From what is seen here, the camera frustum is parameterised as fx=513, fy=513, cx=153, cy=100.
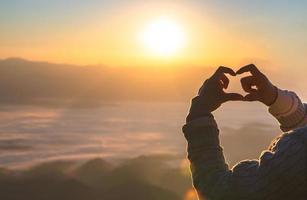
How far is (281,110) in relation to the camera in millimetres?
2574

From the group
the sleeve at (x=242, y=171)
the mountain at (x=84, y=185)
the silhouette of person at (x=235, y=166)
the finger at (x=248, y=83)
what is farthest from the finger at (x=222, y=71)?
the mountain at (x=84, y=185)

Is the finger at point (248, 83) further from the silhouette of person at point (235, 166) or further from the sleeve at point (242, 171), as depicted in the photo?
the sleeve at point (242, 171)

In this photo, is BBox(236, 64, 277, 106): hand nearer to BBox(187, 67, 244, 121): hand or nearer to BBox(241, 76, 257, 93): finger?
BBox(241, 76, 257, 93): finger

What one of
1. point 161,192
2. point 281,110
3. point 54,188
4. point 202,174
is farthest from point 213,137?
point 54,188

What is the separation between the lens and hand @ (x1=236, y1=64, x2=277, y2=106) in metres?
2.29

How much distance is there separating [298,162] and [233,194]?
0.83ft

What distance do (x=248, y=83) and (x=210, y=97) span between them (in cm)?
32

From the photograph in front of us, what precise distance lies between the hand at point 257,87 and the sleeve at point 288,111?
0.14 feet

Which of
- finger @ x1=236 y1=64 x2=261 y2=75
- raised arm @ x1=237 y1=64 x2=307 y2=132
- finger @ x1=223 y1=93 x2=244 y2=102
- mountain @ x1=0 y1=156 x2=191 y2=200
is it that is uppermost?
finger @ x1=236 y1=64 x2=261 y2=75

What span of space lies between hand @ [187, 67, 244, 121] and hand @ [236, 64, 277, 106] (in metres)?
0.13

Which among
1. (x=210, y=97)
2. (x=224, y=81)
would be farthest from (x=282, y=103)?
(x=210, y=97)

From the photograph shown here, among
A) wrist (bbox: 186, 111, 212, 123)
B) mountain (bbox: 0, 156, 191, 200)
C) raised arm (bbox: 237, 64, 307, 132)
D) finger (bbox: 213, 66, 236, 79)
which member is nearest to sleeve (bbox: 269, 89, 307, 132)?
raised arm (bbox: 237, 64, 307, 132)

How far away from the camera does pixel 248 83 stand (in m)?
2.32

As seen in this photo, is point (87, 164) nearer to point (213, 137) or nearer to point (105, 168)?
point (105, 168)
